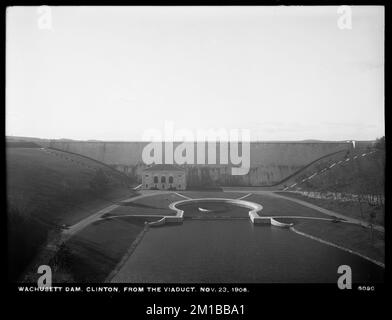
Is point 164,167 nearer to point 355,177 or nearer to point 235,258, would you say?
point 355,177

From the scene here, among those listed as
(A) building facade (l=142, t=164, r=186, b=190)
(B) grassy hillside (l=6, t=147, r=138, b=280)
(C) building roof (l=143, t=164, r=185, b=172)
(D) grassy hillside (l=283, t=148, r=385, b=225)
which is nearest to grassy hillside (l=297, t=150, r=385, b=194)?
(D) grassy hillside (l=283, t=148, r=385, b=225)

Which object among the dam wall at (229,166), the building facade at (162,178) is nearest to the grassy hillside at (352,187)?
the dam wall at (229,166)

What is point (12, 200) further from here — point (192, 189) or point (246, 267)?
point (192, 189)

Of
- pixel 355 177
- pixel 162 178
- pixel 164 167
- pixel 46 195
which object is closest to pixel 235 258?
pixel 46 195

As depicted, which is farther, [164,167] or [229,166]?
[229,166]

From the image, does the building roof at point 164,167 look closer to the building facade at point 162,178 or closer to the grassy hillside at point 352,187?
the building facade at point 162,178
